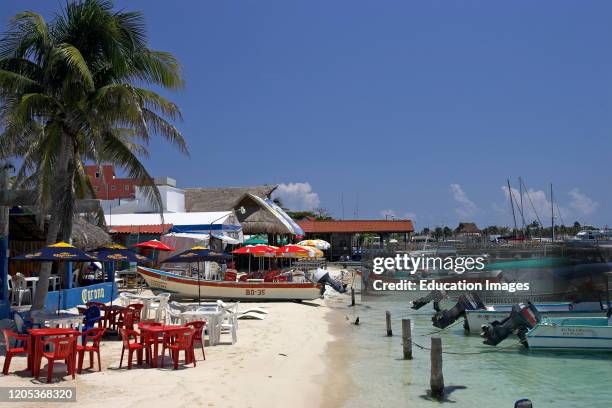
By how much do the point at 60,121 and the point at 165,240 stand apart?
44.8ft

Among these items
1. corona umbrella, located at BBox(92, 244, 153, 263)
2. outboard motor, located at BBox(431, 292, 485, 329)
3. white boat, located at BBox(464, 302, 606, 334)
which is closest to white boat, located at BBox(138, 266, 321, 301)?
outboard motor, located at BBox(431, 292, 485, 329)

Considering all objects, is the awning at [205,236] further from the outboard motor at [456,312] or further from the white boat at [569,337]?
the white boat at [569,337]

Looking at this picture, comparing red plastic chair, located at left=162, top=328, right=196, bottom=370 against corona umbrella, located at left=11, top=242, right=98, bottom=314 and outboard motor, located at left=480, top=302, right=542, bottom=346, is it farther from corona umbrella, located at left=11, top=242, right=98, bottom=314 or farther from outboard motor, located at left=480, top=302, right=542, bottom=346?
outboard motor, located at left=480, top=302, right=542, bottom=346

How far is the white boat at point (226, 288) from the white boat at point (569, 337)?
10.1 meters

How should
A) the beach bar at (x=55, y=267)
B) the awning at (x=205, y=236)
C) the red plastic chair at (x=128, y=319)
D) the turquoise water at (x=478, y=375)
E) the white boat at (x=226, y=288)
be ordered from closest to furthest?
the turquoise water at (x=478, y=375), the red plastic chair at (x=128, y=319), the beach bar at (x=55, y=267), the white boat at (x=226, y=288), the awning at (x=205, y=236)

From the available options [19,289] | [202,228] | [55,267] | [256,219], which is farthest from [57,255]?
[256,219]

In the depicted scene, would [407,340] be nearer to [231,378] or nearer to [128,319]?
[231,378]

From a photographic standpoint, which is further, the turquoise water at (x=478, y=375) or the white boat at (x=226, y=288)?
the white boat at (x=226, y=288)

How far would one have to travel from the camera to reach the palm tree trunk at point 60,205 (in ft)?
41.6

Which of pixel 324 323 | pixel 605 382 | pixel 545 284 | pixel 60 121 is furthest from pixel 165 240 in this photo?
pixel 605 382

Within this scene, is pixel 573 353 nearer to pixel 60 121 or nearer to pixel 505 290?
pixel 505 290

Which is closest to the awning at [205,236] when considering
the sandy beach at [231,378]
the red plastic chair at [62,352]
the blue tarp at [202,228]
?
the blue tarp at [202,228]

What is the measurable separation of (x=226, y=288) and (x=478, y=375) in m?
12.3

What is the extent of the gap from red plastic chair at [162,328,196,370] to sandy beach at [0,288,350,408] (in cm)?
23
